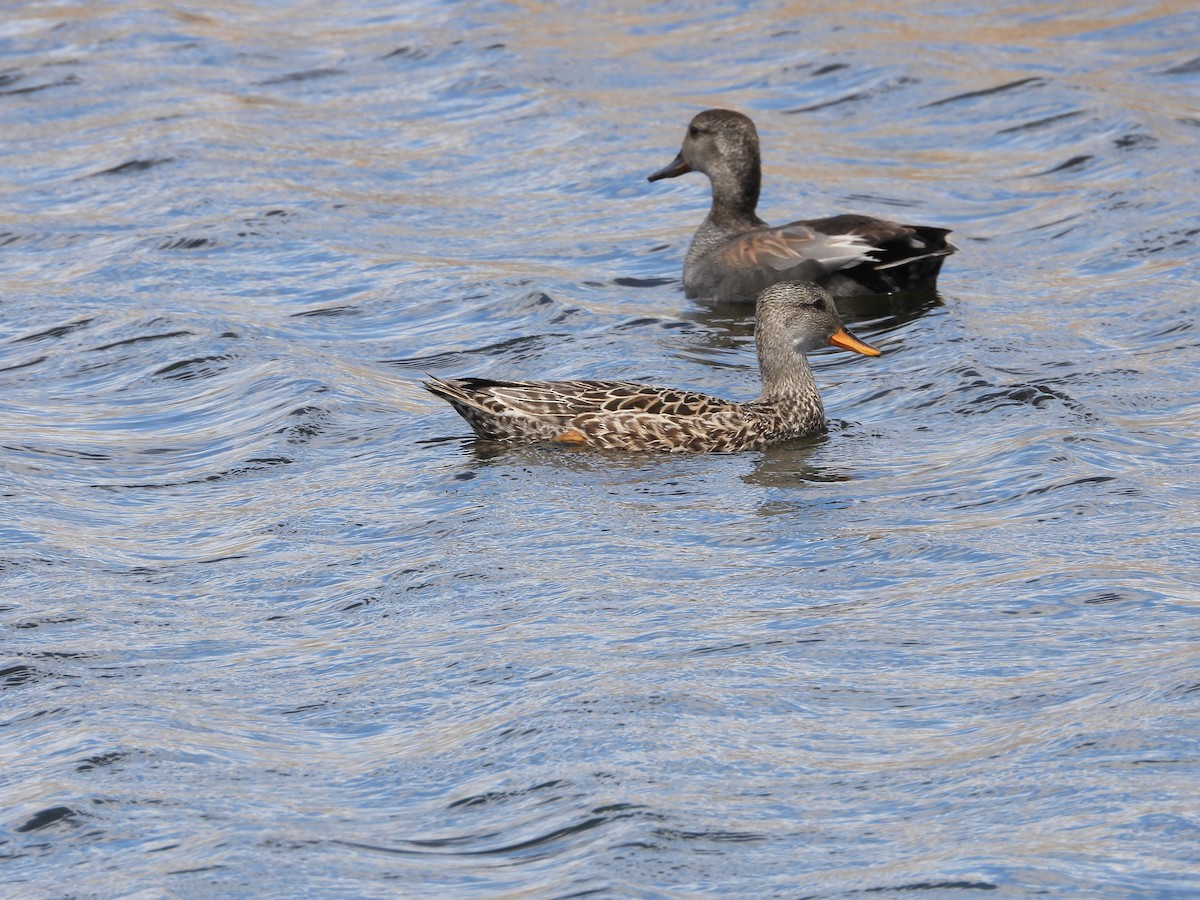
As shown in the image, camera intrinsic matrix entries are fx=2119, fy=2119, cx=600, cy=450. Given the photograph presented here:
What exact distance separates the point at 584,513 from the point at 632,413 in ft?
3.16

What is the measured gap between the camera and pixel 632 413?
1016 cm

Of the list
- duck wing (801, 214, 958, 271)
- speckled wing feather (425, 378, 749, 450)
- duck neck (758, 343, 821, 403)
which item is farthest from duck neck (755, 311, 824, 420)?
duck wing (801, 214, 958, 271)

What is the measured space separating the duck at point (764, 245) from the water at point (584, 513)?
0.34 m

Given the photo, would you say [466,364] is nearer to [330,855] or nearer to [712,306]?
[712,306]

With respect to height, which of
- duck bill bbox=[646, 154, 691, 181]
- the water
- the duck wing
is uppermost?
duck bill bbox=[646, 154, 691, 181]

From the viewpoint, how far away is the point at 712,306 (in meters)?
13.7

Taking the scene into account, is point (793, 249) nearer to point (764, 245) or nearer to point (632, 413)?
point (764, 245)

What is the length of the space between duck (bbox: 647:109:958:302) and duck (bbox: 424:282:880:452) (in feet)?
8.50

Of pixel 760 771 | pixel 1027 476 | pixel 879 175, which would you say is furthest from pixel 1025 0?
pixel 760 771

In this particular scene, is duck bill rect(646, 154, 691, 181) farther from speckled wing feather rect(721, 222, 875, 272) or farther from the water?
speckled wing feather rect(721, 222, 875, 272)

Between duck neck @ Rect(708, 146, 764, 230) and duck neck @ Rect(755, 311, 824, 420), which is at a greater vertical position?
duck neck @ Rect(708, 146, 764, 230)

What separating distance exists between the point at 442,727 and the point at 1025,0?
15226 millimetres

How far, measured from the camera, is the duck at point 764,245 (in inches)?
516

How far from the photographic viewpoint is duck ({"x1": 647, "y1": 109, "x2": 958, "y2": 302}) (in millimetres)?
13109
